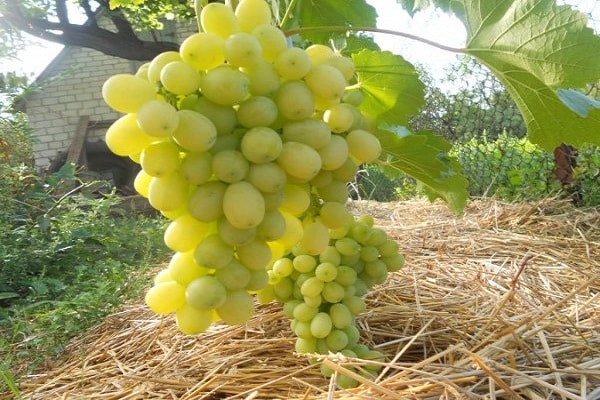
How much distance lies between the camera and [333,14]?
40.3 inches

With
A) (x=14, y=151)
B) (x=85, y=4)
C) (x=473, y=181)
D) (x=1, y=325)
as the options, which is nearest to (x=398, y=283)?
(x=1, y=325)

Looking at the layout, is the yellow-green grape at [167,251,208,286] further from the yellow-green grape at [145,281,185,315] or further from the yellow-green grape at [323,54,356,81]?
the yellow-green grape at [323,54,356,81]

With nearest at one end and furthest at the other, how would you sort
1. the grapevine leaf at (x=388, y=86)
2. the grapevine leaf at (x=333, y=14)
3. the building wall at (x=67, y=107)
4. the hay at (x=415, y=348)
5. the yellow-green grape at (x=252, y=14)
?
the yellow-green grape at (x=252, y=14) < the hay at (x=415, y=348) < the grapevine leaf at (x=388, y=86) < the grapevine leaf at (x=333, y=14) < the building wall at (x=67, y=107)

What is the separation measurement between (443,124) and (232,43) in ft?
15.1

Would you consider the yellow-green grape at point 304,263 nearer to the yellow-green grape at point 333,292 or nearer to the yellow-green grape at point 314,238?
the yellow-green grape at point 333,292

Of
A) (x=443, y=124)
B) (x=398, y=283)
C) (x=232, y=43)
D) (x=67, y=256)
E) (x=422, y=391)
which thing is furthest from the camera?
(x=443, y=124)

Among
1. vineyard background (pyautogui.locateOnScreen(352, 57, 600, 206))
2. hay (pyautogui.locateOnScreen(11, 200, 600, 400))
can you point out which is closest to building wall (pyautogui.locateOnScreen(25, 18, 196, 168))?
vineyard background (pyautogui.locateOnScreen(352, 57, 600, 206))

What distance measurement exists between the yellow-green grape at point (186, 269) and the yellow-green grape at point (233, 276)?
0.12 ft

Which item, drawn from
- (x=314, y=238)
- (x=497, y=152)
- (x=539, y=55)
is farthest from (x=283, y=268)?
(x=497, y=152)

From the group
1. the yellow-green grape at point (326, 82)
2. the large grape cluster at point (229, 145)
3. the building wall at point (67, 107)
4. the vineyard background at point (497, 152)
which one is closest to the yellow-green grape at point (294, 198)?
the large grape cluster at point (229, 145)

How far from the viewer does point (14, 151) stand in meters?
4.02

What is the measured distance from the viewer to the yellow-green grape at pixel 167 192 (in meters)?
0.53

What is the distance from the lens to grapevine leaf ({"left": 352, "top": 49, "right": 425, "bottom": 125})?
81 centimetres

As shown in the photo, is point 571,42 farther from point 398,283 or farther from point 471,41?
point 398,283
